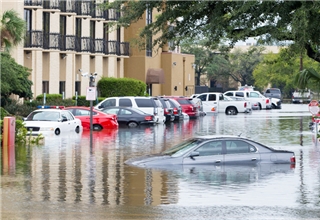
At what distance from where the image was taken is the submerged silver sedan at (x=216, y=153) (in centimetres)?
2383

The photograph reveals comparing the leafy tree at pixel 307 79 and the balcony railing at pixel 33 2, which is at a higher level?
the balcony railing at pixel 33 2

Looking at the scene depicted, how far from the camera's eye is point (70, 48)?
199 feet

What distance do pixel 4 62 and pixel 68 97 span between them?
14654 millimetres

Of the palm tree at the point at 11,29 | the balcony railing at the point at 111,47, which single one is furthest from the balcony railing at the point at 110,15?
the palm tree at the point at 11,29

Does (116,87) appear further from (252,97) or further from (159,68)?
(252,97)

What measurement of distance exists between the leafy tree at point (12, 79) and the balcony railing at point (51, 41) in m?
6.52

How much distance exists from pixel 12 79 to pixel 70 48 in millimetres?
12730

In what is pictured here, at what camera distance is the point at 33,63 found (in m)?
56.3

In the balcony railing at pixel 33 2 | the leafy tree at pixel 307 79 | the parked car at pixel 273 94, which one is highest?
the balcony railing at pixel 33 2

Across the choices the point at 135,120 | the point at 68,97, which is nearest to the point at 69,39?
the point at 68,97

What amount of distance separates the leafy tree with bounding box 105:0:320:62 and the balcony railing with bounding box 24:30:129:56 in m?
30.8

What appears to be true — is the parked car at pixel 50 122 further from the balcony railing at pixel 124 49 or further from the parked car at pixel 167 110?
the balcony railing at pixel 124 49

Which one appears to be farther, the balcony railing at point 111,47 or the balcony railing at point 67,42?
Answer: the balcony railing at point 111,47

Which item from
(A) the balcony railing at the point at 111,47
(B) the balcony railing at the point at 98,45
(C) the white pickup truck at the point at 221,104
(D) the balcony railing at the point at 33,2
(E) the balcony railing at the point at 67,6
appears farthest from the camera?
(A) the balcony railing at the point at 111,47
